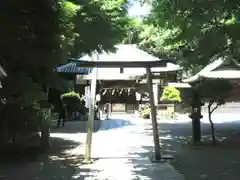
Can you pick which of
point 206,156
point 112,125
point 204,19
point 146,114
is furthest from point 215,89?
point 146,114

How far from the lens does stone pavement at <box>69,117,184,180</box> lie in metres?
9.63

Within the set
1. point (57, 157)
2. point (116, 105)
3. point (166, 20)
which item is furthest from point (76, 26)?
point (116, 105)

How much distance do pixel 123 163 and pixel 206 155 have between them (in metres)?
2.88

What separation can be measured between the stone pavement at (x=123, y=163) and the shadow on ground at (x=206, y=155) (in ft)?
1.62

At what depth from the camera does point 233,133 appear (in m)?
19.1

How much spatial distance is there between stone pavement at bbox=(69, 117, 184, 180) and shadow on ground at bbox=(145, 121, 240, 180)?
1.62ft

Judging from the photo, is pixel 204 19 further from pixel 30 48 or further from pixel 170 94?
pixel 170 94

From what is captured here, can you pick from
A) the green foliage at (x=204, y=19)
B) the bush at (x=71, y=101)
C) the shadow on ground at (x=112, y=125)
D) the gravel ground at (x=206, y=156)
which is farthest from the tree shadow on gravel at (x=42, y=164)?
the bush at (x=71, y=101)

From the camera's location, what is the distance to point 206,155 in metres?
12.8

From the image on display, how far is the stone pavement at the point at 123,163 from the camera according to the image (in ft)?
31.6

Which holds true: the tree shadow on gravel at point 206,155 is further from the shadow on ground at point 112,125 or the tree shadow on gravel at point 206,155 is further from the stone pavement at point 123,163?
the shadow on ground at point 112,125

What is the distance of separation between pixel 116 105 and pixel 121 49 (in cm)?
2192

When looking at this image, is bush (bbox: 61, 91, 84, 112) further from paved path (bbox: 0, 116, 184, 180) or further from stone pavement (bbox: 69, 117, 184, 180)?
paved path (bbox: 0, 116, 184, 180)

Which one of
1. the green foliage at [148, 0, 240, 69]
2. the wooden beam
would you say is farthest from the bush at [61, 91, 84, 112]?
the green foliage at [148, 0, 240, 69]
